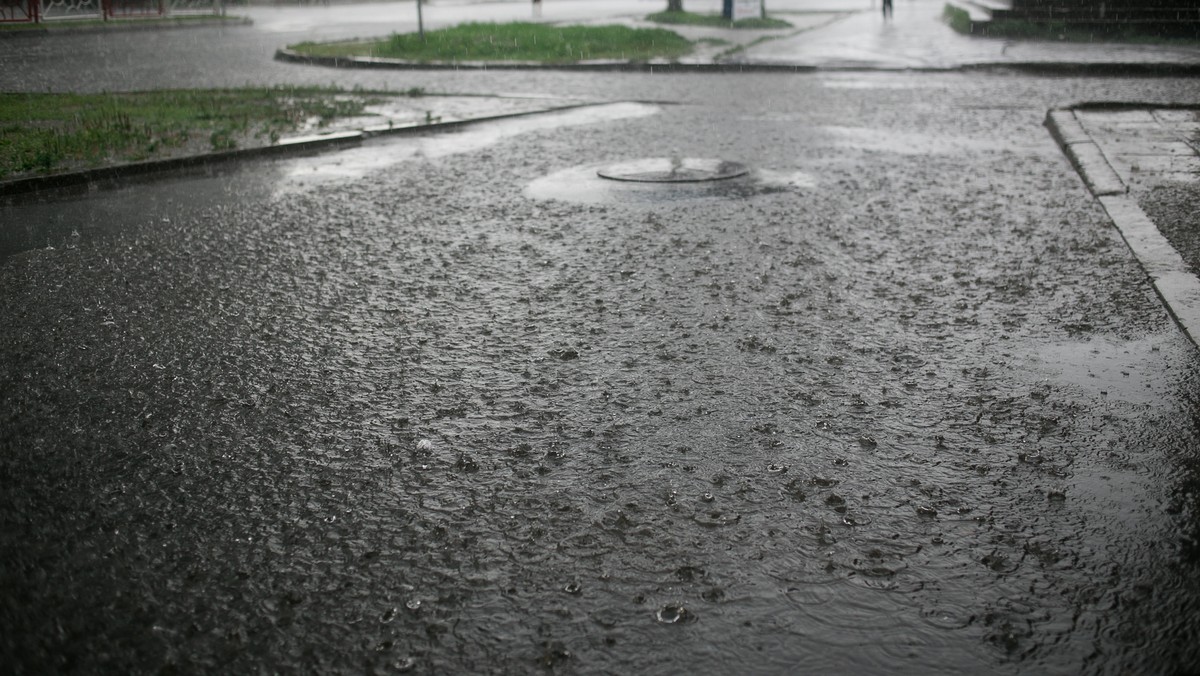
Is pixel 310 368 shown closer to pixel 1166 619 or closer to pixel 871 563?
pixel 871 563

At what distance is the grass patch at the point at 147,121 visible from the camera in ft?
27.8

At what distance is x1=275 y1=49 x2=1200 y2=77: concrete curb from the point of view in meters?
15.3

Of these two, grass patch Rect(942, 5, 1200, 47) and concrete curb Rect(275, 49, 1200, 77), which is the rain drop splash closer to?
concrete curb Rect(275, 49, 1200, 77)

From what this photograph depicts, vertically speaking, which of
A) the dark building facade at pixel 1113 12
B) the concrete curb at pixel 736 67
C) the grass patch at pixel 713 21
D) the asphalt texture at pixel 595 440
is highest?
the grass patch at pixel 713 21

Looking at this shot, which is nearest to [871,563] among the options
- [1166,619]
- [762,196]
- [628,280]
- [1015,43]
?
[1166,619]

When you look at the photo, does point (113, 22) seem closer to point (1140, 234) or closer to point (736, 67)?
point (736, 67)

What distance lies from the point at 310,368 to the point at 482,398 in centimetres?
80

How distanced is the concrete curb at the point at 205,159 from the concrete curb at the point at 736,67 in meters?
6.10

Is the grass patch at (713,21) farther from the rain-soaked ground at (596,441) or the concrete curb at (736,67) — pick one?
the rain-soaked ground at (596,441)

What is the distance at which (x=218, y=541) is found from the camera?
2.85 metres

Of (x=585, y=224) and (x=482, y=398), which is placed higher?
(x=585, y=224)

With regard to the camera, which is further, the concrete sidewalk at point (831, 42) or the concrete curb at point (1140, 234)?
the concrete sidewalk at point (831, 42)

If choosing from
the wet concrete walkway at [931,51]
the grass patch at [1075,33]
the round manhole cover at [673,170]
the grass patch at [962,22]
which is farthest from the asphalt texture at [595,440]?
the grass patch at [962,22]

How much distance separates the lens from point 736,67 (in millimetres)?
16547
